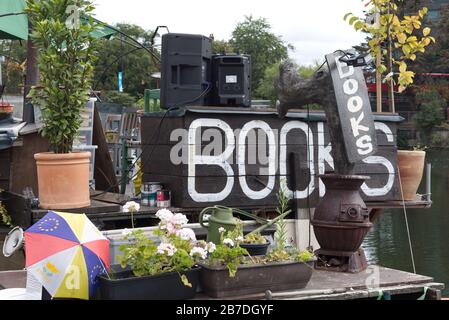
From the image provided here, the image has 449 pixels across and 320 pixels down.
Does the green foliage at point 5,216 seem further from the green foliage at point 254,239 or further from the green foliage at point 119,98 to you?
the green foliage at point 119,98

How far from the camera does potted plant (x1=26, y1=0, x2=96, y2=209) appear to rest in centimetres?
549

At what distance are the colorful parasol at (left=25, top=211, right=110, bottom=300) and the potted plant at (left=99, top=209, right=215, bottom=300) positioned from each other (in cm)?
10

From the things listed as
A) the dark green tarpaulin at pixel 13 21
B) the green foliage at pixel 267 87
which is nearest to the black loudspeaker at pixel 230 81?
the dark green tarpaulin at pixel 13 21

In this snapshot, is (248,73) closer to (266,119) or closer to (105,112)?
(266,119)

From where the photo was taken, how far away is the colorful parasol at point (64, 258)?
3.89m

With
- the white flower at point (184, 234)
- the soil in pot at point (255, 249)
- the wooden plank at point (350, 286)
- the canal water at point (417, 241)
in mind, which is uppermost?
the white flower at point (184, 234)

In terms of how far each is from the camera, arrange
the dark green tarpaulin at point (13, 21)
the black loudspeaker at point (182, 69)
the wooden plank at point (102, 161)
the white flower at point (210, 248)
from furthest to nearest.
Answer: the dark green tarpaulin at point (13, 21)
the wooden plank at point (102, 161)
the black loudspeaker at point (182, 69)
the white flower at point (210, 248)

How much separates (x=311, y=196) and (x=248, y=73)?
1.59 metres

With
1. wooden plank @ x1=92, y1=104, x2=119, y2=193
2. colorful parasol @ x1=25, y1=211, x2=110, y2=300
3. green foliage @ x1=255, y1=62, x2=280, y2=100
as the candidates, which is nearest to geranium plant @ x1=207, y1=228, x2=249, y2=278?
colorful parasol @ x1=25, y1=211, x2=110, y2=300

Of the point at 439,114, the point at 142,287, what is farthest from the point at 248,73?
the point at 439,114

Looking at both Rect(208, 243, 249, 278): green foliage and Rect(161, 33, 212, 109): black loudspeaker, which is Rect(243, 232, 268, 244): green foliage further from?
Rect(161, 33, 212, 109): black loudspeaker

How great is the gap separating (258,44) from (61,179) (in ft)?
175

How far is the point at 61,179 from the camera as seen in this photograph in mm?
5488

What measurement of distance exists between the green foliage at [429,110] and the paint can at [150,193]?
45.6 meters
